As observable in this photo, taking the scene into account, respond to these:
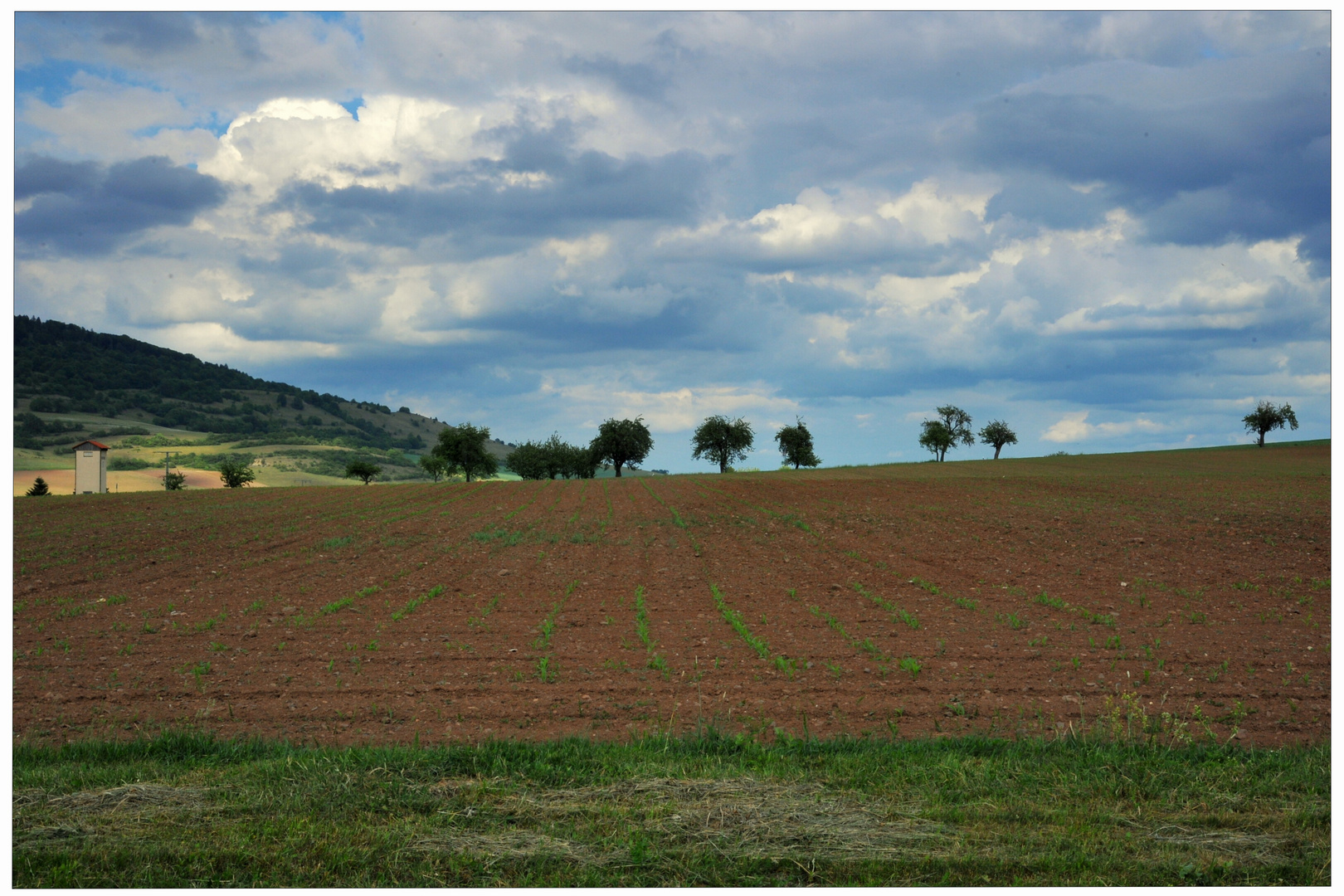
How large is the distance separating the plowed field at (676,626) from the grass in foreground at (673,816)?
1.38m

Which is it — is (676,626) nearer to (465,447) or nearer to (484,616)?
(484,616)

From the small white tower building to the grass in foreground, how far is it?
251 ft

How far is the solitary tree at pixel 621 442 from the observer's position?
114 m

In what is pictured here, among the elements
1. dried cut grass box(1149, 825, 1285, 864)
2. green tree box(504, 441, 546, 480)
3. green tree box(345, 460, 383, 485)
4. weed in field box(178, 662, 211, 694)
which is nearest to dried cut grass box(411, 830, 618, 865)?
dried cut grass box(1149, 825, 1285, 864)

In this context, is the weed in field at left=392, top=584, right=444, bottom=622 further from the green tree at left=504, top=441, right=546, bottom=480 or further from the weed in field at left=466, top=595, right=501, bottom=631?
the green tree at left=504, top=441, right=546, bottom=480

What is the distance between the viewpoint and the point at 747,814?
6.21m

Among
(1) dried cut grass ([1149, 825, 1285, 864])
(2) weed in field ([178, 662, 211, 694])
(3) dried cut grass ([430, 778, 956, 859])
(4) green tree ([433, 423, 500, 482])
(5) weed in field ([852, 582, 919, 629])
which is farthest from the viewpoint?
(4) green tree ([433, 423, 500, 482])

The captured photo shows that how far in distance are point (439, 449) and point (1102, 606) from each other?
10267 centimetres

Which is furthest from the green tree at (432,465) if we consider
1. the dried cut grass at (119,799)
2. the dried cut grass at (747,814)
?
the dried cut grass at (747,814)

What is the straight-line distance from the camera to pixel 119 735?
872cm

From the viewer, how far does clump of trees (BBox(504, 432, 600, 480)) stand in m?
118

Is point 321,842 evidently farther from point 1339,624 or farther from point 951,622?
point 951,622

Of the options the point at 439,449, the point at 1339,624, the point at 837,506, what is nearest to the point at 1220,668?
the point at 1339,624

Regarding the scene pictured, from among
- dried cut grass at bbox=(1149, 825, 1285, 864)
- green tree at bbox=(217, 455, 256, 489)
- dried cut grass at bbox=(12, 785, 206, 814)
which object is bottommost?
dried cut grass at bbox=(1149, 825, 1285, 864)
